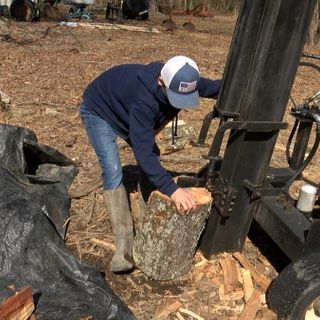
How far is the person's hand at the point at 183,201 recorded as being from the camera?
334 cm

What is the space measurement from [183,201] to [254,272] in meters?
0.89

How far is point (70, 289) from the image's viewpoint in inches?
123

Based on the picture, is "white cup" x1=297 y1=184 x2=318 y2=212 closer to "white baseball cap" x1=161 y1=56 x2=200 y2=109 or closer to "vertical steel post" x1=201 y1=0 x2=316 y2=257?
"vertical steel post" x1=201 y1=0 x2=316 y2=257

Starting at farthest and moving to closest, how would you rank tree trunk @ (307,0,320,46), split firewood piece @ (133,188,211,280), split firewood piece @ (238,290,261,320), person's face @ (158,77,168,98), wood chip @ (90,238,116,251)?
tree trunk @ (307,0,320,46), wood chip @ (90,238,116,251), split firewood piece @ (133,188,211,280), split firewood piece @ (238,290,261,320), person's face @ (158,77,168,98)

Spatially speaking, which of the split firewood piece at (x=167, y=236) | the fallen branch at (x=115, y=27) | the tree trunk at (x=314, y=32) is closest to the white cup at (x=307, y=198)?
the split firewood piece at (x=167, y=236)

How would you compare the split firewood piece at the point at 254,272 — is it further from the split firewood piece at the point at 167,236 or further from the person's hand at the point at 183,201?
the person's hand at the point at 183,201

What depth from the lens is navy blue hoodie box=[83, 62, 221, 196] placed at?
330cm

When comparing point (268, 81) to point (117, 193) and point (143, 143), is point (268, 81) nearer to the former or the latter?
point (143, 143)

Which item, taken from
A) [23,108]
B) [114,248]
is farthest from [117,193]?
[23,108]

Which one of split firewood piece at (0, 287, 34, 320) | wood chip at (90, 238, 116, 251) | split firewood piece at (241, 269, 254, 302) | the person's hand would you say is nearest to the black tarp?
split firewood piece at (0, 287, 34, 320)

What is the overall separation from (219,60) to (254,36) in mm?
8103

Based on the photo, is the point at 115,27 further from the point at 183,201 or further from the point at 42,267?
the point at 42,267

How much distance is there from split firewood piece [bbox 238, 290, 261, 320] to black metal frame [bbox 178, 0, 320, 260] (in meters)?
0.39

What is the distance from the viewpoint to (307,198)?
3656 mm
